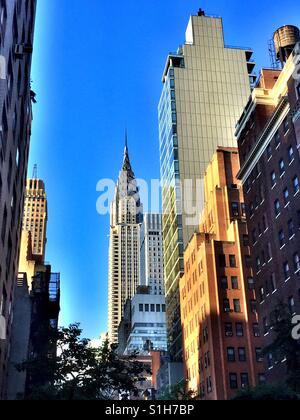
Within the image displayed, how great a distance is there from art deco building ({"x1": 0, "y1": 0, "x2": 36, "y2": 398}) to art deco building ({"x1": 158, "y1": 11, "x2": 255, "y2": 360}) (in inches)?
→ 3154

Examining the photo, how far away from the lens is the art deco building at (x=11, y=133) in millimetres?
36062

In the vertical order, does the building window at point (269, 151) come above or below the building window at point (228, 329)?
above

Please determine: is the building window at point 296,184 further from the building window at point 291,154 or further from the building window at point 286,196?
the building window at point 291,154

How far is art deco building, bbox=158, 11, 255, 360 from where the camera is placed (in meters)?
132

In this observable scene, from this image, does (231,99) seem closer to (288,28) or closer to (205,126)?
(205,126)

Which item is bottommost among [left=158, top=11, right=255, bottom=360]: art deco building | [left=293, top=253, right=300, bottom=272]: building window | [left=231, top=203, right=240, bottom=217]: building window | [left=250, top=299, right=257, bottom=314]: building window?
[left=293, top=253, right=300, bottom=272]: building window

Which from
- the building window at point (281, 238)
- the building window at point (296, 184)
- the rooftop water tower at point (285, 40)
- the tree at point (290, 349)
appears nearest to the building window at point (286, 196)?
the building window at point (296, 184)

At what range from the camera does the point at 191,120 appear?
146625 millimetres

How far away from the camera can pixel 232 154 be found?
360 ft

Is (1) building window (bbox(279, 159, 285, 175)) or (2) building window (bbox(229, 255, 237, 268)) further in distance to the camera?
(2) building window (bbox(229, 255, 237, 268))

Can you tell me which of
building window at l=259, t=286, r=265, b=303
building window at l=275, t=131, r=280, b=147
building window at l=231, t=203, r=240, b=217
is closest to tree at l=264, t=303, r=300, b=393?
building window at l=259, t=286, r=265, b=303

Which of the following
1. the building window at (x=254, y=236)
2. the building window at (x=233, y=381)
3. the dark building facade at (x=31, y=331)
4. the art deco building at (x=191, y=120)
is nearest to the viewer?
the dark building facade at (x=31, y=331)

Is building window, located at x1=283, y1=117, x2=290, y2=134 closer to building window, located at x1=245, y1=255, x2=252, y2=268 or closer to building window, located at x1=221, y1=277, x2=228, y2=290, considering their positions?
building window, located at x1=245, y1=255, x2=252, y2=268

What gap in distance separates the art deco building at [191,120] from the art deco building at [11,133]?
80.1 metres
